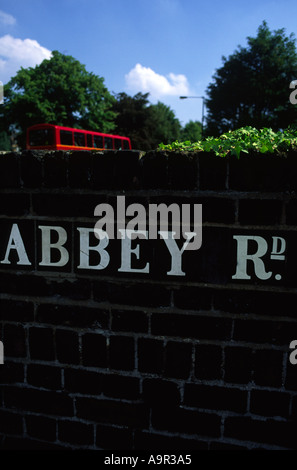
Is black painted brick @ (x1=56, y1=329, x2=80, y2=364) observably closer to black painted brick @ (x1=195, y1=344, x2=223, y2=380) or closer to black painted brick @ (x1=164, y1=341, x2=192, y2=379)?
black painted brick @ (x1=164, y1=341, x2=192, y2=379)

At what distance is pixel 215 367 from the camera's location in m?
1.48

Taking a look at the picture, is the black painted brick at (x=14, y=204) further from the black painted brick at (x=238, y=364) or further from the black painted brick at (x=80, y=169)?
the black painted brick at (x=238, y=364)

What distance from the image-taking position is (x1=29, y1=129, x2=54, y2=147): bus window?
17.7 m

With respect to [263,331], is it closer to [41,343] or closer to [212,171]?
[212,171]

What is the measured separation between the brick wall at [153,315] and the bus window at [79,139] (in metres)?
17.4

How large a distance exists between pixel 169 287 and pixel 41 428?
0.90m

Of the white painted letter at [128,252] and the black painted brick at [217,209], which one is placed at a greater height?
the black painted brick at [217,209]

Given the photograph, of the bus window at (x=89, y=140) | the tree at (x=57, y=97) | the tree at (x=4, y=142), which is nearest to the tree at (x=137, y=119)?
the tree at (x=57, y=97)

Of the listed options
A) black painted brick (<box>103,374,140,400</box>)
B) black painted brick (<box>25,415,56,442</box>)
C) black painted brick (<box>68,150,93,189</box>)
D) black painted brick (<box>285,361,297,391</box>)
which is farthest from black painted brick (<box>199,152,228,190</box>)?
black painted brick (<box>25,415,56,442</box>)

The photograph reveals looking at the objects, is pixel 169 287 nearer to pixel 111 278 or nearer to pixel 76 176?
pixel 111 278

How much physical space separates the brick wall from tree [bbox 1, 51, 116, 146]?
36386 mm

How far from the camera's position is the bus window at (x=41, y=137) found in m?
17.7
